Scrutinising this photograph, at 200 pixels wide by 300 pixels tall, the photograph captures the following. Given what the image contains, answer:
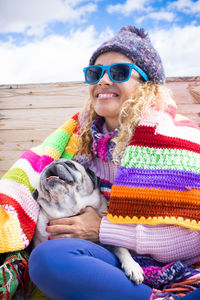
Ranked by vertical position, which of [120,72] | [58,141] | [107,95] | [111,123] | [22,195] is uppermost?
[120,72]

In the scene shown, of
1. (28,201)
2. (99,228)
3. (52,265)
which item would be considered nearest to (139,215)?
(99,228)

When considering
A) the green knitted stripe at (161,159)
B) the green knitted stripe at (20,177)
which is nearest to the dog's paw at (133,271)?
the green knitted stripe at (161,159)

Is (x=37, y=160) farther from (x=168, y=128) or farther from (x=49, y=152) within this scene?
(x=168, y=128)

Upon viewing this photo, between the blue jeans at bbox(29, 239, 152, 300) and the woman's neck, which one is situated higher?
the woman's neck

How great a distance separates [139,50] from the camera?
158 centimetres

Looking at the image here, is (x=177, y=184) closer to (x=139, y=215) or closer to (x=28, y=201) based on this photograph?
(x=139, y=215)

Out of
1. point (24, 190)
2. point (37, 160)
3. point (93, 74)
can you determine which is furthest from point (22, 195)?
point (93, 74)

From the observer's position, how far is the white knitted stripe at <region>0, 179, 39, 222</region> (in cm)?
151

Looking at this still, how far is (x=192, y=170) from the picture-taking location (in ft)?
4.43

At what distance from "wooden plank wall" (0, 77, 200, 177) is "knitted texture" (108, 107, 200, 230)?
3.02 feet

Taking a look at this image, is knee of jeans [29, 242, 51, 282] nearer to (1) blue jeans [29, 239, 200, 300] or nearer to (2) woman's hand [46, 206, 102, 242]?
(1) blue jeans [29, 239, 200, 300]

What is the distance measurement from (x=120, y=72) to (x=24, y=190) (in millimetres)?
826

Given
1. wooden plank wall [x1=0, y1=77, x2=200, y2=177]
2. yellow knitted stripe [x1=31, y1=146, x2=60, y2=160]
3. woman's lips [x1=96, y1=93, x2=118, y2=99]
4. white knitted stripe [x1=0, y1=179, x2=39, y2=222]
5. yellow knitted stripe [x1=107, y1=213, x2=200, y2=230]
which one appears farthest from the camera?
wooden plank wall [x1=0, y1=77, x2=200, y2=177]

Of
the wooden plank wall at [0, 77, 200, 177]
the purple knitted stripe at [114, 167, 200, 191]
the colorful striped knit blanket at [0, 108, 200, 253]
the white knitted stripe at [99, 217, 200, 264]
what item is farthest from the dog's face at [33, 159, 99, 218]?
the wooden plank wall at [0, 77, 200, 177]
